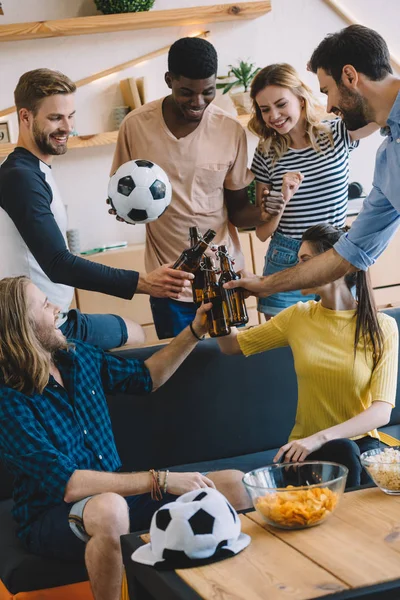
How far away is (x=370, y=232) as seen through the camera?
2.44 meters

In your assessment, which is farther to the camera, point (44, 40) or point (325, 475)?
point (44, 40)

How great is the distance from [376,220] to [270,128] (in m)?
0.84

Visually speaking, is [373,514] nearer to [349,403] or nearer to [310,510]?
[310,510]

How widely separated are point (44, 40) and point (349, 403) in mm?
3175

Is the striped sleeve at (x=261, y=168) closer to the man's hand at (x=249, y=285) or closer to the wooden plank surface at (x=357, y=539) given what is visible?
the man's hand at (x=249, y=285)

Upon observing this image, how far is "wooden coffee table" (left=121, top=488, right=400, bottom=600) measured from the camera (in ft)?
4.82

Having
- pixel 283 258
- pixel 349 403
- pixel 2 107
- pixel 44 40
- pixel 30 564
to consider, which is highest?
pixel 44 40

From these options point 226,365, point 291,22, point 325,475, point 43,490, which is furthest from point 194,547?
point 291,22

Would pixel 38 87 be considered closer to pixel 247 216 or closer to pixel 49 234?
pixel 49 234

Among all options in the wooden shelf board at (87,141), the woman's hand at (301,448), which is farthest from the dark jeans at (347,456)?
the wooden shelf board at (87,141)

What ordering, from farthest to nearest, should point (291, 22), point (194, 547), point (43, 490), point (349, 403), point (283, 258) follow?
point (291, 22)
point (283, 258)
point (349, 403)
point (43, 490)
point (194, 547)

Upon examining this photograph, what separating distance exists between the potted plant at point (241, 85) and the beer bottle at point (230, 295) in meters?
2.47

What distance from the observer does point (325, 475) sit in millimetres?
1857

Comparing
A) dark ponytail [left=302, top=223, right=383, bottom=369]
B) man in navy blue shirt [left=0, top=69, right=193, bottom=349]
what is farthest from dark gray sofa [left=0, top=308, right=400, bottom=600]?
dark ponytail [left=302, top=223, right=383, bottom=369]
